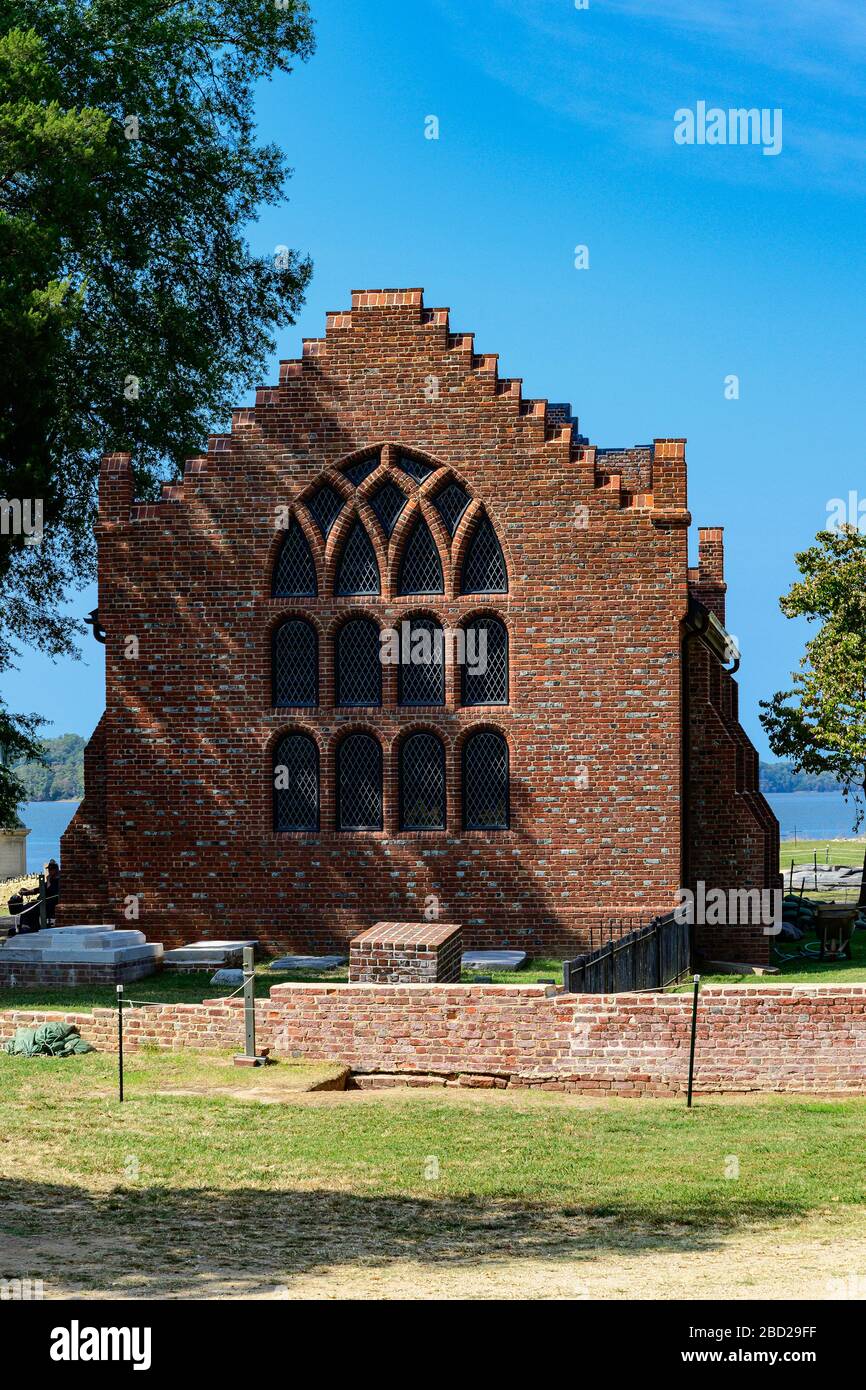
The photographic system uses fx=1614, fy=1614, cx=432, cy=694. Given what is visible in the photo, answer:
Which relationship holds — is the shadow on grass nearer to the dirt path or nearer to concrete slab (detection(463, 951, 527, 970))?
the dirt path

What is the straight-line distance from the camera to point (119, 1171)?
13.3 metres

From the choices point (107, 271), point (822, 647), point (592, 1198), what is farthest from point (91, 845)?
point (822, 647)

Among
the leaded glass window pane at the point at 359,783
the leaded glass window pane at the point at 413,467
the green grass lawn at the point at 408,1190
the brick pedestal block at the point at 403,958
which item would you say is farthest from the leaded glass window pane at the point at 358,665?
the green grass lawn at the point at 408,1190

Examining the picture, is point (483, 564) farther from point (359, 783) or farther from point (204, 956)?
point (204, 956)

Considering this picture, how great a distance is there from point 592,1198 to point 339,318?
54.1ft

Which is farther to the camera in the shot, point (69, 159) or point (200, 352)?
point (200, 352)

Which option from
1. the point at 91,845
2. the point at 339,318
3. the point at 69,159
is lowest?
the point at 91,845

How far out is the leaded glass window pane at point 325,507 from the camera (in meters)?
25.4

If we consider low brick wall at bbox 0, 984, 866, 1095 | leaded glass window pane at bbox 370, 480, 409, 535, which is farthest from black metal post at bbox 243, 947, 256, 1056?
leaded glass window pane at bbox 370, 480, 409, 535

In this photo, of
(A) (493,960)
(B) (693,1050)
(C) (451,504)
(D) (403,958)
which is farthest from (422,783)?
(B) (693,1050)

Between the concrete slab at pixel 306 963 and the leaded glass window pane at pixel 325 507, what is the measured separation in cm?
655

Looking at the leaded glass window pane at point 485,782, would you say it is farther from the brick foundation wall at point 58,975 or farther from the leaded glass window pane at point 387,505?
the brick foundation wall at point 58,975

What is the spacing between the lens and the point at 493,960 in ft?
76.0

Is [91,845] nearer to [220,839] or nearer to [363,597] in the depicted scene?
[220,839]
